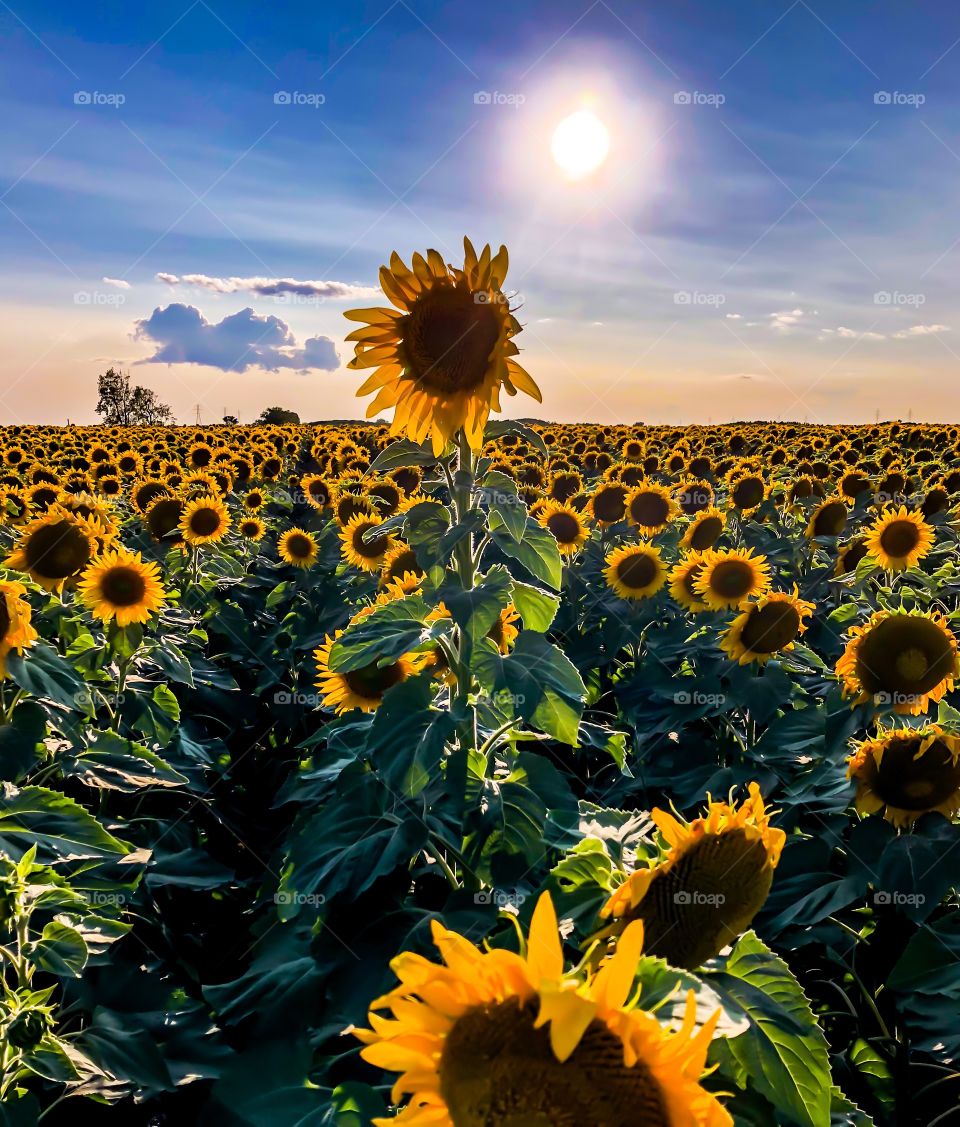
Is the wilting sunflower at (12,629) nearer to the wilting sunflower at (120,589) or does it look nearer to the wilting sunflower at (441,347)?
the wilting sunflower at (120,589)

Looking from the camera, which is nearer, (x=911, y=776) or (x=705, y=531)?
(x=911, y=776)

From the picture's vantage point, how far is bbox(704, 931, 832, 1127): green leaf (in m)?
1.45

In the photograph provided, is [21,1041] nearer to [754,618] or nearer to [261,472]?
[754,618]

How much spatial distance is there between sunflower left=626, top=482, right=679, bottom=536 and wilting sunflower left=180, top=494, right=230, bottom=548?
14.2 feet

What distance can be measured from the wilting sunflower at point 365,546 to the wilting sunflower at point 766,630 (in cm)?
329

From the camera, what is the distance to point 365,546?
764 centimetres

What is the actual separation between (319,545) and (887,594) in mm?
6026

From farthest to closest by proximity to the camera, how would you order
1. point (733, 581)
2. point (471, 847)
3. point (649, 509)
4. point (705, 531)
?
point (649, 509), point (705, 531), point (733, 581), point (471, 847)

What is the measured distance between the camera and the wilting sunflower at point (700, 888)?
143 centimetres

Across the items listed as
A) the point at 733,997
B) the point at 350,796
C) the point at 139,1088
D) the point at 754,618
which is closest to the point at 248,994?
the point at 139,1088

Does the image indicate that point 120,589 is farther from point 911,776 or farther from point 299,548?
point 299,548

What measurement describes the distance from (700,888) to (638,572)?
5955 mm

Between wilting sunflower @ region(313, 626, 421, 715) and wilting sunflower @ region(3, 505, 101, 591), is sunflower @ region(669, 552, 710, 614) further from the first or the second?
wilting sunflower @ region(3, 505, 101, 591)

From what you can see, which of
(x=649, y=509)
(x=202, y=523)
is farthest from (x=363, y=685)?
(x=649, y=509)
